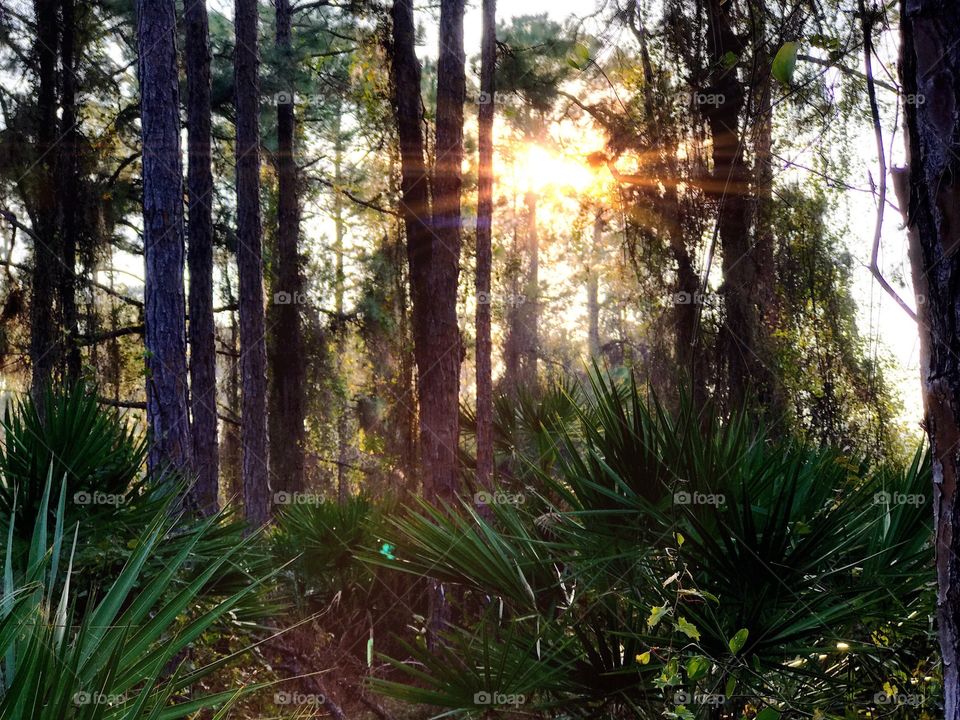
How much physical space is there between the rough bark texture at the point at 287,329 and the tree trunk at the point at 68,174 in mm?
3348

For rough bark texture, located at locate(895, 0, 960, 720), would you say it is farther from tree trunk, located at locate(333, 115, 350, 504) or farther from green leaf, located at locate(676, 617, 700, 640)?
tree trunk, located at locate(333, 115, 350, 504)

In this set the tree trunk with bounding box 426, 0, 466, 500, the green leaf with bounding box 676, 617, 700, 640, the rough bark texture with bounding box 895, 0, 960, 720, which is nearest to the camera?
the rough bark texture with bounding box 895, 0, 960, 720

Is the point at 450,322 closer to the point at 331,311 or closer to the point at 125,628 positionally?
the point at 331,311

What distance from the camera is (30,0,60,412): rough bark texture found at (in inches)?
454

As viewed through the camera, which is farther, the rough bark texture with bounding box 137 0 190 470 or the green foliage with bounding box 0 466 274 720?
the rough bark texture with bounding box 137 0 190 470

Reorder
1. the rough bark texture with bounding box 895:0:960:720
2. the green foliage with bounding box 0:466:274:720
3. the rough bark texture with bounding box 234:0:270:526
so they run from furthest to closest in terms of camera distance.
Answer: the rough bark texture with bounding box 234:0:270:526, the rough bark texture with bounding box 895:0:960:720, the green foliage with bounding box 0:466:274:720

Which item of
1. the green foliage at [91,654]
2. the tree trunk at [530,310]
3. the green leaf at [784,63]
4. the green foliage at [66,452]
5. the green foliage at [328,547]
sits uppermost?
the tree trunk at [530,310]

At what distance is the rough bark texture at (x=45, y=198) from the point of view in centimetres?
1154

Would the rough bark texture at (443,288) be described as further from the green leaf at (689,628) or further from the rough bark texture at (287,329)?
the green leaf at (689,628)

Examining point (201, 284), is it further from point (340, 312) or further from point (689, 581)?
point (689, 581)

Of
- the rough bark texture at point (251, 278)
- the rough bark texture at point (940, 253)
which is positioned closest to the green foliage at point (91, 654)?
the rough bark texture at point (940, 253)

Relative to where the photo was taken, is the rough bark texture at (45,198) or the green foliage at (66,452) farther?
the rough bark texture at (45,198)

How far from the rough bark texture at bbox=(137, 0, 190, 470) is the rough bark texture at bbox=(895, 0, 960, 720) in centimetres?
629

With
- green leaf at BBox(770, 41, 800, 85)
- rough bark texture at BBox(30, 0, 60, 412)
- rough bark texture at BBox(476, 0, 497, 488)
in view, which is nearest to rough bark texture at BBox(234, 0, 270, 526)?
rough bark texture at BBox(30, 0, 60, 412)
